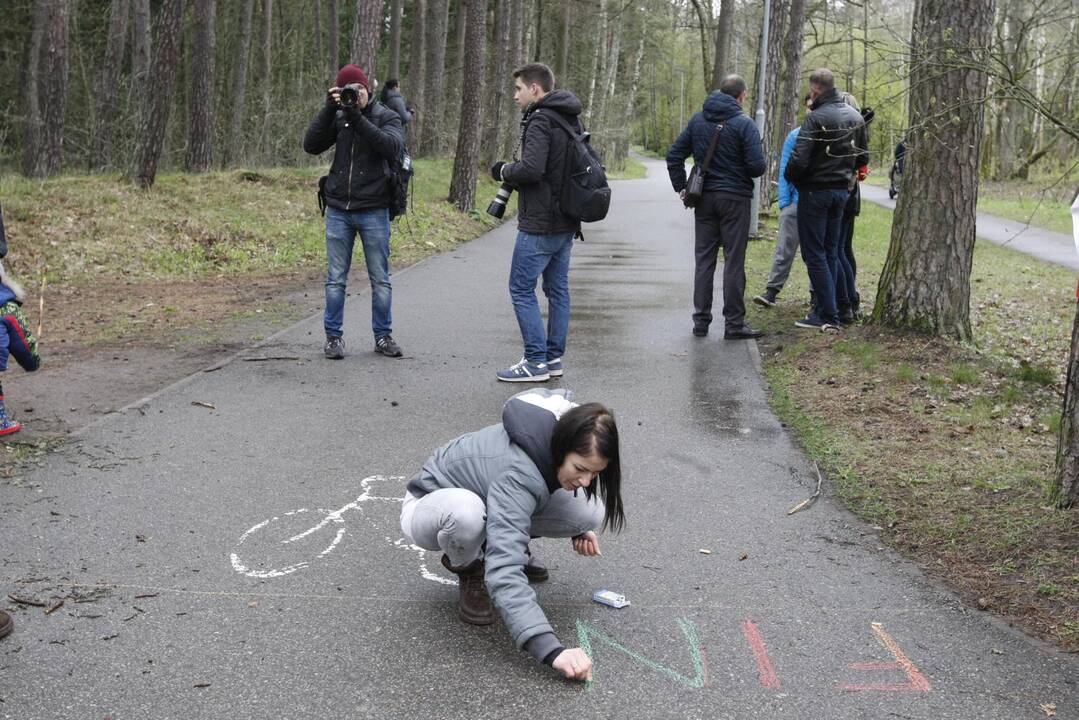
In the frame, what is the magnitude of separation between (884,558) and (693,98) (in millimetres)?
89680

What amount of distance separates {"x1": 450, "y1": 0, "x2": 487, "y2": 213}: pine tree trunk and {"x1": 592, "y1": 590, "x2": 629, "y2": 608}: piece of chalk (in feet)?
56.1

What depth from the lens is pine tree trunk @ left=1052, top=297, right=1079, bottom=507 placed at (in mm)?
4703

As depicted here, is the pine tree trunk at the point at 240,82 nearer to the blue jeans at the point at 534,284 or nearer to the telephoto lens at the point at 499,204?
the telephoto lens at the point at 499,204

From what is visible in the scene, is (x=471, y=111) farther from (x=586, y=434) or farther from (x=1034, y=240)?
(x=586, y=434)

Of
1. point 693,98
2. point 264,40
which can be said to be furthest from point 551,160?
point 693,98

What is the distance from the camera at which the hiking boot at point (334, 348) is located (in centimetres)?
835

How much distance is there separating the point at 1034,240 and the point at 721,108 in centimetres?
1563

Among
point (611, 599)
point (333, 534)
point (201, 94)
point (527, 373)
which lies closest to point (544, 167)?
point (527, 373)

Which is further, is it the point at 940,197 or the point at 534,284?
the point at 940,197

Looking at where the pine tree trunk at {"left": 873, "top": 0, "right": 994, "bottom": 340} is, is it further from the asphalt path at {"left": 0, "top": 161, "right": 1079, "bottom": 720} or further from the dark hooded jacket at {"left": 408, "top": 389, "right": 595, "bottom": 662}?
the dark hooded jacket at {"left": 408, "top": 389, "right": 595, "bottom": 662}

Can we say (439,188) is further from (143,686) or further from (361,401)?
(143,686)

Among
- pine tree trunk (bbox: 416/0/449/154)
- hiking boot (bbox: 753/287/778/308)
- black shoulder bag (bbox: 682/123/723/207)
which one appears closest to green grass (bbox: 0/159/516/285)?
hiking boot (bbox: 753/287/778/308)

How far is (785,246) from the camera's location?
10.7 meters

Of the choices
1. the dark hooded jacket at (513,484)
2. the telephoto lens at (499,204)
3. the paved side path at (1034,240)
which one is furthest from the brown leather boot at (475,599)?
the paved side path at (1034,240)
